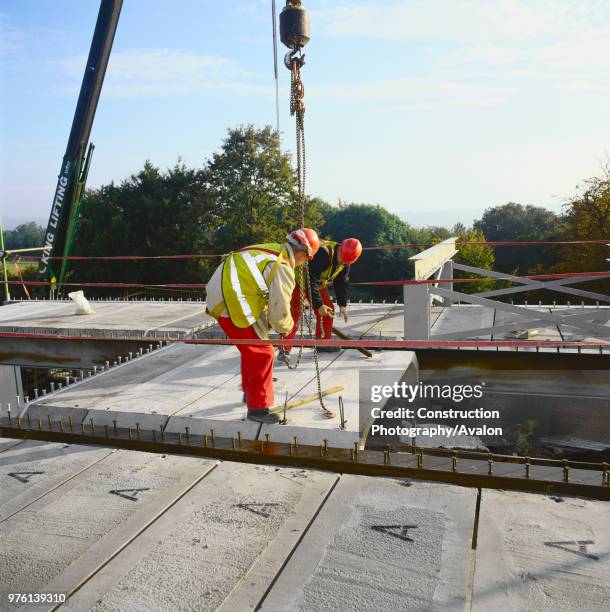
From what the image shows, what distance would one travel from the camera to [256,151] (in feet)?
131

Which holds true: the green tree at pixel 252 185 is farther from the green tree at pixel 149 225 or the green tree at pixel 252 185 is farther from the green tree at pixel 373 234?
the green tree at pixel 373 234

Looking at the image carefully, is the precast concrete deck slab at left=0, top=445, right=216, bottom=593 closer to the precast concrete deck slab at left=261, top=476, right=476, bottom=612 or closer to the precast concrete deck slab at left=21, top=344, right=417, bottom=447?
the precast concrete deck slab at left=21, top=344, right=417, bottom=447

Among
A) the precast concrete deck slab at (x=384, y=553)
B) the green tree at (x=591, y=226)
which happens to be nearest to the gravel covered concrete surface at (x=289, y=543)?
the precast concrete deck slab at (x=384, y=553)

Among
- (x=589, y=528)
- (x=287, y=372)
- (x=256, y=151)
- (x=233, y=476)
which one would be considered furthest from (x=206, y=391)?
(x=256, y=151)

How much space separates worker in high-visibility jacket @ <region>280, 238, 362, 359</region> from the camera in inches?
300

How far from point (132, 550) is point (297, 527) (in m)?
1.06

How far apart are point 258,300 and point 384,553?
9.39ft

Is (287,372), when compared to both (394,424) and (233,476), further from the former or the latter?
(233,476)

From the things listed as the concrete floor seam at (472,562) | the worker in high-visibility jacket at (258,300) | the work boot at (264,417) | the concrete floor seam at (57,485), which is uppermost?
the worker in high-visibility jacket at (258,300)

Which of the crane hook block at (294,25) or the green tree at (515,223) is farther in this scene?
the green tree at (515,223)

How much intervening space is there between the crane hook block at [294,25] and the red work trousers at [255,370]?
3.14m

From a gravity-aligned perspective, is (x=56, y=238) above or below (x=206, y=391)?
above

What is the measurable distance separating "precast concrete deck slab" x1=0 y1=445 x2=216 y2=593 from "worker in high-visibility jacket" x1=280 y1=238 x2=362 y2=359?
Result: 304 centimetres

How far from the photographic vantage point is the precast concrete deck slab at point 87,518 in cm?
351
